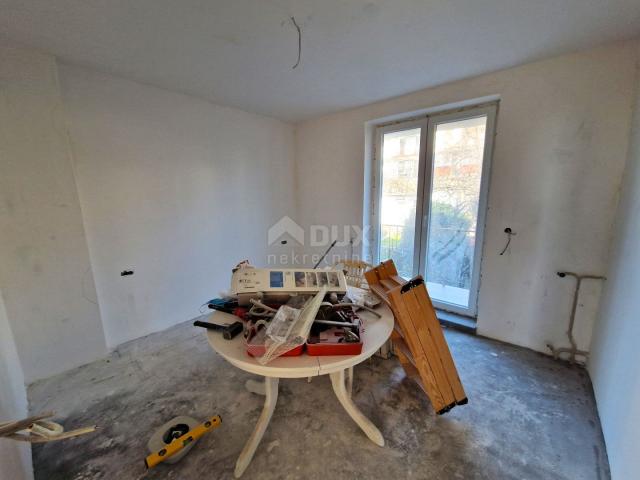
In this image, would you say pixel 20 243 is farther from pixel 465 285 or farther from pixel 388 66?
pixel 465 285

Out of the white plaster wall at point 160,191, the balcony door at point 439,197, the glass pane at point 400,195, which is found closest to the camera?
the white plaster wall at point 160,191

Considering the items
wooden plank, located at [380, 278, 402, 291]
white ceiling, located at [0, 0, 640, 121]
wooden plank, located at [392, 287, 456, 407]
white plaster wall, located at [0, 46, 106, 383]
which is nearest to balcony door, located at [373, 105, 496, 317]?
white ceiling, located at [0, 0, 640, 121]

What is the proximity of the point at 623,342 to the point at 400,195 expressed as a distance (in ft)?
6.97

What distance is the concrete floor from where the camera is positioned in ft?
4.28

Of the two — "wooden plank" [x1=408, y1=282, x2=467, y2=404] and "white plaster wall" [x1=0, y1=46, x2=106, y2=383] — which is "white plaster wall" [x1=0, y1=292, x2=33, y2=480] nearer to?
"white plaster wall" [x1=0, y1=46, x2=106, y2=383]

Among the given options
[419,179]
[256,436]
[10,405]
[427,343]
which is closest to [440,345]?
[427,343]

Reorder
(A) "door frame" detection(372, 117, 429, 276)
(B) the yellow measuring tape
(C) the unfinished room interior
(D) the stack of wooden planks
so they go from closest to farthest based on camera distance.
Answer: (B) the yellow measuring tape → (C) the unfinished room interior → (D) the stack of wooden planks → (A) "door frame" detection(372, 117, 429, 276)

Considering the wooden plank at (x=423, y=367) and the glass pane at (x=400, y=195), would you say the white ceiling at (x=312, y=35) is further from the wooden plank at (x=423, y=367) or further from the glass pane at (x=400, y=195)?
the wooden plank at (x=423, y=367)

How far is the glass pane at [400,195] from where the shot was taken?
114 inches

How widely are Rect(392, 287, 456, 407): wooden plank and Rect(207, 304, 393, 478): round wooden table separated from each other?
14cm

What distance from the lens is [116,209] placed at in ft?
7.50

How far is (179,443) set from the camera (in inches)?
50.6

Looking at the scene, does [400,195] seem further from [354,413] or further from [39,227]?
[39,227]

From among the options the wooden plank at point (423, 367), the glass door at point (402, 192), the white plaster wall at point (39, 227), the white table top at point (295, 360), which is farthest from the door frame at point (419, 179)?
the white plaster wall at point (39, 227)
